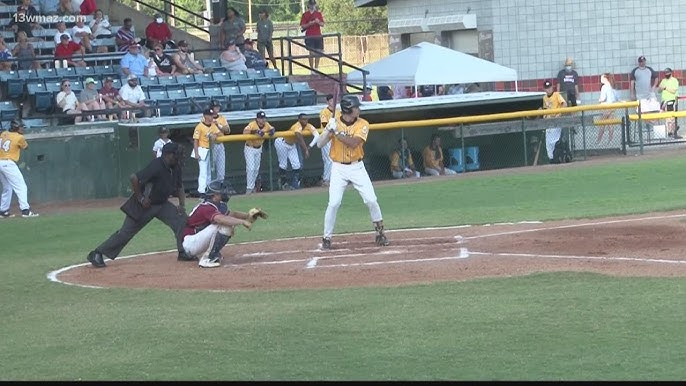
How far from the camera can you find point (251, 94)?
2781cm

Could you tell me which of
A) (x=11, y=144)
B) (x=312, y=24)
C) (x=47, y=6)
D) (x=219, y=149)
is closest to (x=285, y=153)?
(x=219, y=149)

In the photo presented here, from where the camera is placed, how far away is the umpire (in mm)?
14922

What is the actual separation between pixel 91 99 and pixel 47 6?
5205 millimetres

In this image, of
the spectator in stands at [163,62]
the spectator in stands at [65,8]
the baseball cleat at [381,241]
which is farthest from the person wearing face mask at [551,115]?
the baseball cleat at [381,241]

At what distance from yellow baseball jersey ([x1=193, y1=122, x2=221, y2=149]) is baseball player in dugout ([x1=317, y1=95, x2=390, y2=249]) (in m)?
8.32

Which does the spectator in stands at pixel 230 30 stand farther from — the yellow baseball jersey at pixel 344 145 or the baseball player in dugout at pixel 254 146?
the yellow baseball jersey at pixel 344 145

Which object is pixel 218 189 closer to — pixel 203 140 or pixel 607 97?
pixel 203 140

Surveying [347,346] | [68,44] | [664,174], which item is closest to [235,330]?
[347,346]

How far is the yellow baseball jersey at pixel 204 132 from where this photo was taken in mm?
23609

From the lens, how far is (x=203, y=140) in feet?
77.8

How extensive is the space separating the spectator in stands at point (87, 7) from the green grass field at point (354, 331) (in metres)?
15.1

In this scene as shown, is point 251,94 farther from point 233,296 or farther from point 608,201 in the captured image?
point 233,296

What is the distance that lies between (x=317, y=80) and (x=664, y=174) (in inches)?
442

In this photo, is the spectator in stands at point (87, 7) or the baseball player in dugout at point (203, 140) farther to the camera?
the spectator in stands at point (87, 7)
